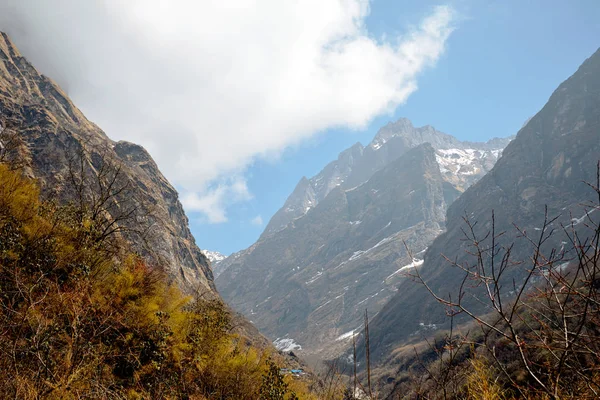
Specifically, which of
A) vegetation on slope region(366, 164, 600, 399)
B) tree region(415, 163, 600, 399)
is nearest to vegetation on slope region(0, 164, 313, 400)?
vegetation on slope region(366, 164, 600, 399)

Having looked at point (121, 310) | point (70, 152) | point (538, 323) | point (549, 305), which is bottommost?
point (538, 323)

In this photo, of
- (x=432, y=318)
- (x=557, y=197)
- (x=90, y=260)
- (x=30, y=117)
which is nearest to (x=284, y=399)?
(x=90, y=260)

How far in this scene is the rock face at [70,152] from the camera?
236 feet

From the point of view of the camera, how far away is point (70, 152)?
260ft

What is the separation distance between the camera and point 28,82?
123 meters

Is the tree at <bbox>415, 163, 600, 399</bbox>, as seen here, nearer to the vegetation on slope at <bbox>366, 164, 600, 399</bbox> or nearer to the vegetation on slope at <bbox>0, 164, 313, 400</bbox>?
the vegetation on slope at <bbox>366, 164, 600, 399</bbox>

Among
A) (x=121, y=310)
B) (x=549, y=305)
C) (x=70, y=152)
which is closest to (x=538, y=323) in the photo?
(x=549, y=305)

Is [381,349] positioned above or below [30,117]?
below

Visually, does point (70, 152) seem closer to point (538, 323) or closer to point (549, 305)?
point (538, 323)

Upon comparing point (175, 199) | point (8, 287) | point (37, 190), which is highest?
point (175, 199)

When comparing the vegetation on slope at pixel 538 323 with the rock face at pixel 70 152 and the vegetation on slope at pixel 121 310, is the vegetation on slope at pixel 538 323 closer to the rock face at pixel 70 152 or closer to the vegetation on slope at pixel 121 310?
the vegetation on slope at pixel 121 310

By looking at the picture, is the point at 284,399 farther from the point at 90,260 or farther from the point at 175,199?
the point at 175,199

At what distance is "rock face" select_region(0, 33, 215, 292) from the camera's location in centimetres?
7181

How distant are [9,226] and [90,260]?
2212 mm
